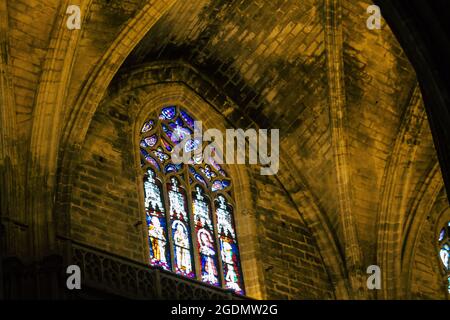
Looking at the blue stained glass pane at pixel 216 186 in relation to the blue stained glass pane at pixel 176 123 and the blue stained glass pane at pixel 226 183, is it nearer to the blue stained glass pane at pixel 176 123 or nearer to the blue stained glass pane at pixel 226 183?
the blue stained glass pane at pixel 226 183

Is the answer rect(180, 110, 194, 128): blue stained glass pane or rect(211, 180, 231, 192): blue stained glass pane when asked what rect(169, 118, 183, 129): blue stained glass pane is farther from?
rect(211, 180, 231, 192): blue stained glass pane

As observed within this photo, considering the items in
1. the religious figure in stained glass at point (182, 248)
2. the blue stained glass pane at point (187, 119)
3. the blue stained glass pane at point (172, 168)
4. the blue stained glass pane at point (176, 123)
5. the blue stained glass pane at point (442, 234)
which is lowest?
the religious figure in stained glass at point (182, 248)

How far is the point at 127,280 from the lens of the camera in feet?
69.8

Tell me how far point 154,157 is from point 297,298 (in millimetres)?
3000

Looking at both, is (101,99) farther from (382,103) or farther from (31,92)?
(382,103)

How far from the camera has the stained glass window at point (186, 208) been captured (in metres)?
23.0

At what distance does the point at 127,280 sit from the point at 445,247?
719 cm

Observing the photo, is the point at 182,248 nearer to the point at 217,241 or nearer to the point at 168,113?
the point at 217,241

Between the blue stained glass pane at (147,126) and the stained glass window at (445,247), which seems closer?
the blue stained glass pane at (147,126)

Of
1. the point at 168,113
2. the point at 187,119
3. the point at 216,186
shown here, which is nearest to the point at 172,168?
the point at 216,186

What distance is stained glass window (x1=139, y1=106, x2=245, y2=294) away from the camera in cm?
2298

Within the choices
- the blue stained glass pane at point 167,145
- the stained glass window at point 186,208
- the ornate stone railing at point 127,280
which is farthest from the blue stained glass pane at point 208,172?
the ornate stone railing at point 127,280

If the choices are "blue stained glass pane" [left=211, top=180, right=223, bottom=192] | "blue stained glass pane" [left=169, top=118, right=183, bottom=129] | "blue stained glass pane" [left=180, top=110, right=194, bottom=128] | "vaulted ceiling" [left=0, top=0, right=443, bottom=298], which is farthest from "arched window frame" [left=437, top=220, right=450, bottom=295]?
"blue stained glass pane" [left=169, top=118, right=183, bottom=129]
